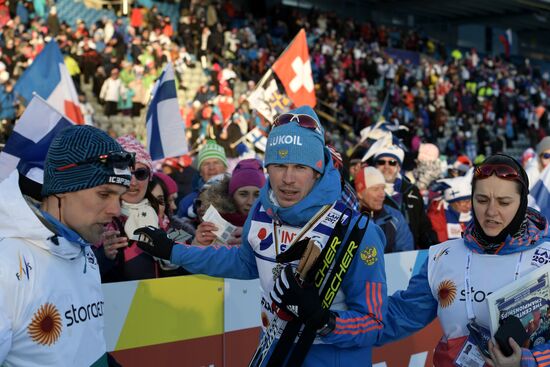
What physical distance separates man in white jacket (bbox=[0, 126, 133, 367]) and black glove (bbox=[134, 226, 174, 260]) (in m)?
0.71

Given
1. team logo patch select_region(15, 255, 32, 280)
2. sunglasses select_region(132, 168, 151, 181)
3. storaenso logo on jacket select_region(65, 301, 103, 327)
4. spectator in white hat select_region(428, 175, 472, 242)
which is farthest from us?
spectator in white hat select_region(428, 175, 472, 242)

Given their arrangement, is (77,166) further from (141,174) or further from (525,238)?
(141,174)

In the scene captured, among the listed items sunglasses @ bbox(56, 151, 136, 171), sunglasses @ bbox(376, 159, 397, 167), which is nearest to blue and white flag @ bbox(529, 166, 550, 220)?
sunglasses @ bbox(376, 159, 397, 167)

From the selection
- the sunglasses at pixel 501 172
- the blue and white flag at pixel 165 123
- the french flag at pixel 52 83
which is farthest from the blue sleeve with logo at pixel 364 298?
the french flag at pixel 52 83

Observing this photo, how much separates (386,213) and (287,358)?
3.29 metres

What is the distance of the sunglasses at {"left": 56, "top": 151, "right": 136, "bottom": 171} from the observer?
7.93 ft

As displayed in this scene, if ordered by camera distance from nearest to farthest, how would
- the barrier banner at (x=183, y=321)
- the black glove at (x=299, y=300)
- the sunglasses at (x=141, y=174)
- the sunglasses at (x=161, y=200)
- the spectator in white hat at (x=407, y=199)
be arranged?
1. the black glove at (x=299, y=300)
2. the barrier banner at (x=183, y=321)
3. the sunglasses at (x=141, y=174)
4. the sunglasses at (x=161, y=200)
5. the spectator in white hat at (x=407, y=199)

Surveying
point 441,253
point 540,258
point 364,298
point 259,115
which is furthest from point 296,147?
point 259,115

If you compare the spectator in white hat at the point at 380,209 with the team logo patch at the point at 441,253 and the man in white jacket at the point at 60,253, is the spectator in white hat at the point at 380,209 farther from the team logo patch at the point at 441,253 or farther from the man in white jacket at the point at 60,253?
the man in white jacket at the point at 60,253

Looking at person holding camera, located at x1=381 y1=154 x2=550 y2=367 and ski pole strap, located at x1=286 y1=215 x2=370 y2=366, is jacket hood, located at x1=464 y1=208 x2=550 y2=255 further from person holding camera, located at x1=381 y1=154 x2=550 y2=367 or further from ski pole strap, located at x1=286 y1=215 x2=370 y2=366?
ski pole strap, located at x1=286 y1=215 x2=370 y2=366

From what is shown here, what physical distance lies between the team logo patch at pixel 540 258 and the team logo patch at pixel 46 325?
1.78 metres

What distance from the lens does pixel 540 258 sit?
2865 mm

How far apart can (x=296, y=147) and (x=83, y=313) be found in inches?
42.9

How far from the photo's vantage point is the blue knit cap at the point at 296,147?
3000mm
